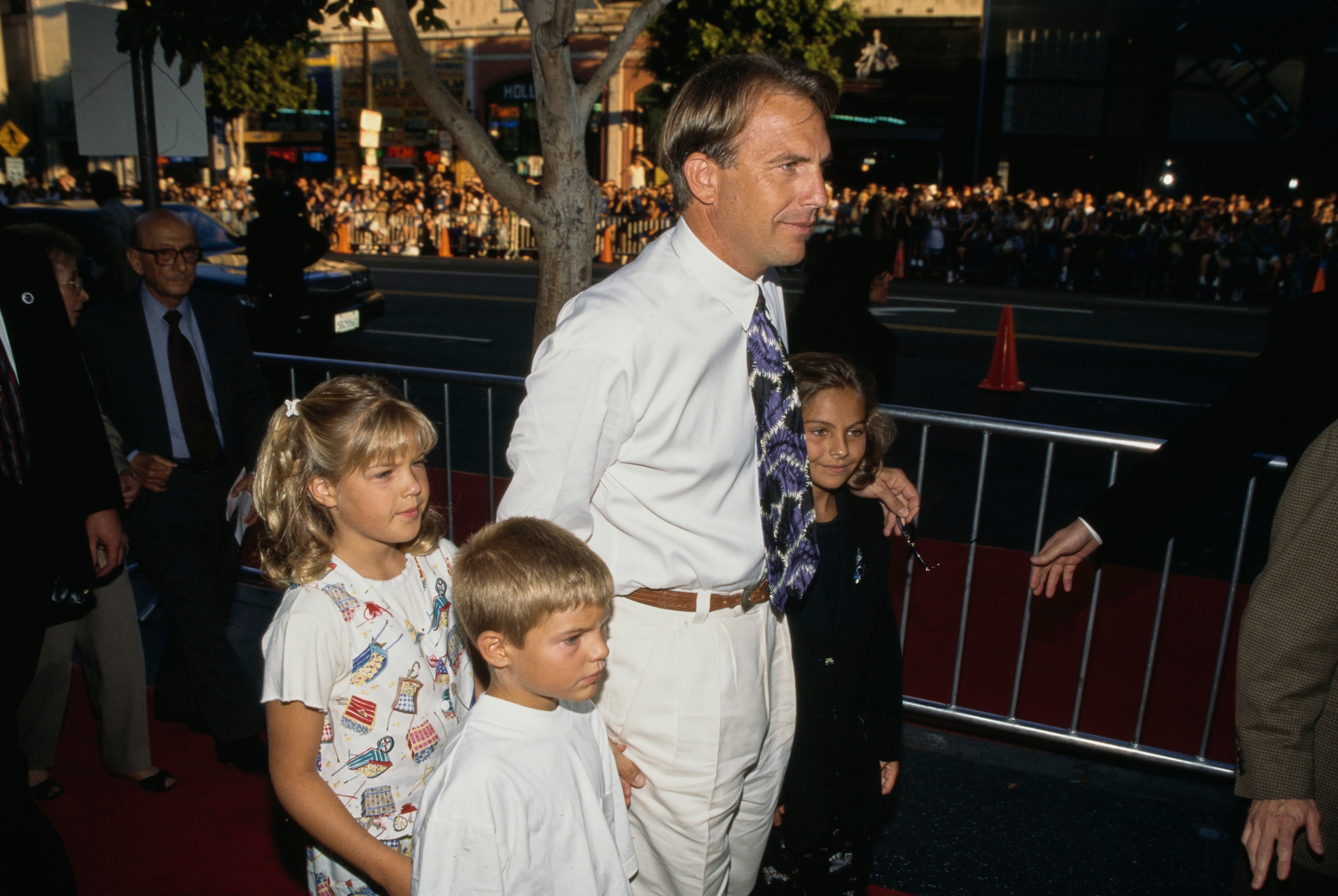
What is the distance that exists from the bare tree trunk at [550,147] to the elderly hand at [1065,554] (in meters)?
2.72

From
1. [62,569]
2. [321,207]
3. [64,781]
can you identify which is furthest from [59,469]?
[321,207]

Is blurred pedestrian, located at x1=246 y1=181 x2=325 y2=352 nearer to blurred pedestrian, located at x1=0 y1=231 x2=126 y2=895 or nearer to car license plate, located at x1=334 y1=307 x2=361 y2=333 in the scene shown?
car license plate, located at x1=334 y1=307 x2=361 y2=333

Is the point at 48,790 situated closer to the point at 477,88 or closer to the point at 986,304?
the point at 986,304

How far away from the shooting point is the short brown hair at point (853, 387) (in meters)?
2.70

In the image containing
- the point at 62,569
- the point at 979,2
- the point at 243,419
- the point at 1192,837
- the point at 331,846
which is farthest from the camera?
the point at 979,2

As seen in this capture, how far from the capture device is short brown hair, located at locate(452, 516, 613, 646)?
1813 mm

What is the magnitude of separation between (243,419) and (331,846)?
2412 millimetres

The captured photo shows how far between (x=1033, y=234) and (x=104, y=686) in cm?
1933

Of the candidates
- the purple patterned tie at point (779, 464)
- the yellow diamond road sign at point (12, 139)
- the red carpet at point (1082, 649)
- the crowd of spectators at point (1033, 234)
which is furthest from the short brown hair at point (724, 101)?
the yellow diamond road sign at point (12, 139)

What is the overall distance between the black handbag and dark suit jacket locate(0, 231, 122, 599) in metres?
0.02

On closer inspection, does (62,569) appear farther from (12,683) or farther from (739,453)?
(739,453)

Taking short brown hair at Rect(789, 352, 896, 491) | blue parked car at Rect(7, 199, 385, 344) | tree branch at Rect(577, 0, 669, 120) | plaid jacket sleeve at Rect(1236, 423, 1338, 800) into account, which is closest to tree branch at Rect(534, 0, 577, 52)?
tree branch at Rect(577, 0, 669, 120)

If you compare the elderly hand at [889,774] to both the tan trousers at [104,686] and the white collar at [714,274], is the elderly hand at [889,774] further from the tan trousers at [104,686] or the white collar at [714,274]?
the tan trousers at [104,686]

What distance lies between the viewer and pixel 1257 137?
27.3 meters
